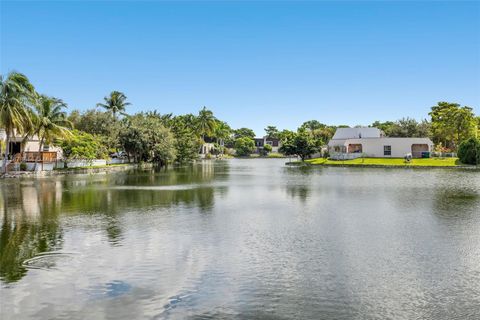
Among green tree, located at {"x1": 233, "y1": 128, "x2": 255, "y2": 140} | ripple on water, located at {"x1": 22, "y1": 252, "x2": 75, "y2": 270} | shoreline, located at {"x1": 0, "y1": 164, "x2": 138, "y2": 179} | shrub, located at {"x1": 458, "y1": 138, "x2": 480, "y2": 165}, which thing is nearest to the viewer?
A: ripple on water, located at {"x1": 22, "y1": 252, "x2": 75, "y2": 270}

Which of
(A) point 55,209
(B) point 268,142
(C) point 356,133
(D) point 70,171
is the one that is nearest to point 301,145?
(C) point 356,133

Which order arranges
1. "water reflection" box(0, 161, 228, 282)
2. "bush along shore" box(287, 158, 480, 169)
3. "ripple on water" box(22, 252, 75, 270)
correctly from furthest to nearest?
"bush along shore" box(287, 158, 480, 169) < "water reflection" box(0, 161, 228, 282) < "ripple on water" box(22, 252, 75, 270)

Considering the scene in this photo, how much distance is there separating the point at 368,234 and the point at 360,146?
80.0m

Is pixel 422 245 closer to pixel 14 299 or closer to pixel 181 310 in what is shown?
pixel 181 310

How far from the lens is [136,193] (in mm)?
32375

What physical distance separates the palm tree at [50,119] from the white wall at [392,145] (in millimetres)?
60490

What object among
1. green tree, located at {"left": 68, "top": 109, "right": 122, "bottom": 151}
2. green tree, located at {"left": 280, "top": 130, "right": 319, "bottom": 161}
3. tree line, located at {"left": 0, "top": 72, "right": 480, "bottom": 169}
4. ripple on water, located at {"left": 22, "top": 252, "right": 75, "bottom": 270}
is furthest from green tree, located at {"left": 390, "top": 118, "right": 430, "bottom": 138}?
ripple on water, located at {"left": 22, "top": 252, "right": 75, "bottom": 270}

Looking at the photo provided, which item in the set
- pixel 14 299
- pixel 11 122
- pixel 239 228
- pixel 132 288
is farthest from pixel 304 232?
pixel 11 122

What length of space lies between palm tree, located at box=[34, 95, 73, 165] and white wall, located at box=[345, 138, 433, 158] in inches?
2382

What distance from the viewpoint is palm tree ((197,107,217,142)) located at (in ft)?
417

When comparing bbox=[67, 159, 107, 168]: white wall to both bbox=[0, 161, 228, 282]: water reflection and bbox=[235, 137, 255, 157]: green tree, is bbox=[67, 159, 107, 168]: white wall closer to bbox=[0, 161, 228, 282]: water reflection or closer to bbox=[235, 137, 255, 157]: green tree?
bbox=[0, 161, 228, 282]: water reflection

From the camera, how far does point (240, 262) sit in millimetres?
12984

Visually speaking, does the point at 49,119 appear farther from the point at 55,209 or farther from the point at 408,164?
the point at 408,164

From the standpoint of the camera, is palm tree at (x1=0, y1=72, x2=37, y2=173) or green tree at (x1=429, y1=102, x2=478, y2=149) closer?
palm tree at (x1=0, y1=72, x2=37, y2=173)
